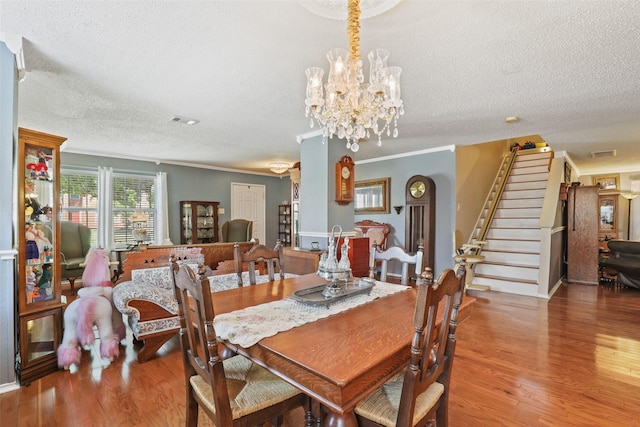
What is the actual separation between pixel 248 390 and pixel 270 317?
1.05 feet

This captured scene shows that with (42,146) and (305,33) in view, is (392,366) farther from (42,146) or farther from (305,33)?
(42,146)

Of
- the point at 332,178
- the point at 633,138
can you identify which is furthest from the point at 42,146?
the point at 633,138

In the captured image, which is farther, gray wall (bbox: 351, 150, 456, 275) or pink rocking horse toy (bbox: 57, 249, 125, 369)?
gray wall (bbox: 351, 150, 456, 275)

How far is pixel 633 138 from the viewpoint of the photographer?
4.64m

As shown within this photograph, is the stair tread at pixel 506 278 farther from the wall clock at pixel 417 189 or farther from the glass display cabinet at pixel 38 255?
the glass display cabinet at pixel 38 255

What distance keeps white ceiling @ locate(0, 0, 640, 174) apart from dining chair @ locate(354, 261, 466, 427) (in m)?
1.55

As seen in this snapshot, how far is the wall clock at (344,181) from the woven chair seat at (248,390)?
306 centimetres

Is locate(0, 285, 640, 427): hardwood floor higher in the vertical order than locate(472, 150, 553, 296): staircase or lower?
lower

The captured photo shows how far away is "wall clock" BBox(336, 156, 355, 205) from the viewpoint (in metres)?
4.35

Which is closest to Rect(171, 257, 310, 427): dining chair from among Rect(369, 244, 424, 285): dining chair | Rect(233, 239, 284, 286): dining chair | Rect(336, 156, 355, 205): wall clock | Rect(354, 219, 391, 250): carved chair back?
Rect(233, 239, 284, 286): dining chair

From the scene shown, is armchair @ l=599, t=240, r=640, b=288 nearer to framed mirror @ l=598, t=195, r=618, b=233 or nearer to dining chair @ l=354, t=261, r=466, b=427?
framed mirror @ l=598, t=195, r=618, b=233

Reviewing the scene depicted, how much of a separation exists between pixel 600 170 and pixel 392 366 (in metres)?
9.45

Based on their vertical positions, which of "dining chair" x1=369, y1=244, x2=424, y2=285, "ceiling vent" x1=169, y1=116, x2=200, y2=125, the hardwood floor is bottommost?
the hardwood floor

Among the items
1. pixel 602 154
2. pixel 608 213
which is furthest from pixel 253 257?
pixel 608 213
